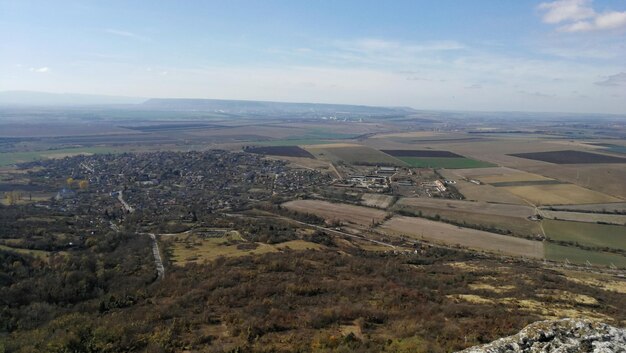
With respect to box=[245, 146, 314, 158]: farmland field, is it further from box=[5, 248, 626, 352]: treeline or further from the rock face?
the rock face

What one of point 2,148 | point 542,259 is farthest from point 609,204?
point 2,148

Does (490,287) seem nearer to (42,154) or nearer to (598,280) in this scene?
(598,280)

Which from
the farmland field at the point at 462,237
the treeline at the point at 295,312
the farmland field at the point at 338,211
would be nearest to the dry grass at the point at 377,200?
the farmland field at the point at 338,211

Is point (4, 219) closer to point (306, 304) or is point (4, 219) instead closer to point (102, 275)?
point (102, 275)

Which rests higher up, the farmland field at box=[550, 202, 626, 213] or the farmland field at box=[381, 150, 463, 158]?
the farmland field at box=[381, 150, 463, 158]

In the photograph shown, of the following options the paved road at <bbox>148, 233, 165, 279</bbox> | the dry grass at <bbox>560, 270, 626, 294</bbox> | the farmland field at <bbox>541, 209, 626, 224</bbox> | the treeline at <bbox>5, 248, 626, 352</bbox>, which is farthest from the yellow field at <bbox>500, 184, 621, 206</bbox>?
the paved road at <bbox>148, 233, 165, 279</bbox>

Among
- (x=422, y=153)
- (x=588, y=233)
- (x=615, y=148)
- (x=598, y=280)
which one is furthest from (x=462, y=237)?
(x=615, y=148)

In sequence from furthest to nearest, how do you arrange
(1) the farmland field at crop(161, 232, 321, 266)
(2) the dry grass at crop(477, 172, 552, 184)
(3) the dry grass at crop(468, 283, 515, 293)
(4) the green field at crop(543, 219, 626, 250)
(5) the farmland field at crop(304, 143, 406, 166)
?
(5) the farmland field at crop(304, 143, 406, 166), (2) the dry grass at crop(477, 172, 552, 184), (4) the green field at crop(543, 219, 626, 250), (1) the farmland field at crop(161, 232, 321, 266), (3) the dry grass at crop(468, 283, 515, 293)
